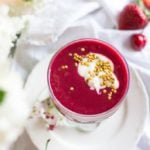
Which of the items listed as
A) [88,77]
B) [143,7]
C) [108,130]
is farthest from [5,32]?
[143,7]

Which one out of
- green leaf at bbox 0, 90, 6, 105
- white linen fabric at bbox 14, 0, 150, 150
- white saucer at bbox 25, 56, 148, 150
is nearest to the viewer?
green leaf at bbox 0, 90, 6, 105

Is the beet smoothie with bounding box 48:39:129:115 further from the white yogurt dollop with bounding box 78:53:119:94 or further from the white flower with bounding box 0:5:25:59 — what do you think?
the white flower with bounding box 0:5:25:59

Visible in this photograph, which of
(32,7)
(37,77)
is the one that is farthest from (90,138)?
(32,7)

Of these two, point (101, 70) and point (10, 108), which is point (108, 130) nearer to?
point (101, 70)

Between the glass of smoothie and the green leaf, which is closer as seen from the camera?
the green leaf

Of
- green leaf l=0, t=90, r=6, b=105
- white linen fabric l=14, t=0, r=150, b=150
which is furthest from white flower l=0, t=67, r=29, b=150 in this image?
white linen fabric l=14, t=0, r=150, b=150

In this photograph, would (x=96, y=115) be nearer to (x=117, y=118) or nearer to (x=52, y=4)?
(x=117, y=118)
